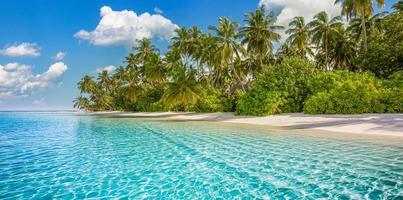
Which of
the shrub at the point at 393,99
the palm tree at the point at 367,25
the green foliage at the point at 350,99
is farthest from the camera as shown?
the palm tree at the point at 367,25

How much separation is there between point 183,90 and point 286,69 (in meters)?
15.6

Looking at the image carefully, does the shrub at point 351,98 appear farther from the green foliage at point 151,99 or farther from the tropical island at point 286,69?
the green foliage at point 151,99

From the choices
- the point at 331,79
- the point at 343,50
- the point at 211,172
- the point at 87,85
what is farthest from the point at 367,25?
the point at 87,85

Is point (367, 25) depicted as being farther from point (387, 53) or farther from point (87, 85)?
point (87, 85)

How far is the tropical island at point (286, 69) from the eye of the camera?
23344mm

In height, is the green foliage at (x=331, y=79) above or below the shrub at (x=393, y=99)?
above

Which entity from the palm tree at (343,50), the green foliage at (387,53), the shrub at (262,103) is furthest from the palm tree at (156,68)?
the green foliage at (387,53)

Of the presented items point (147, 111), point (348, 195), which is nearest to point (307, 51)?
point (147, 111)

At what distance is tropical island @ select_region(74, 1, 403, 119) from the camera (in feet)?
76.6

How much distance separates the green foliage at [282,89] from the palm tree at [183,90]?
11545 millimetres

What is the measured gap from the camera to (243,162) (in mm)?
8852

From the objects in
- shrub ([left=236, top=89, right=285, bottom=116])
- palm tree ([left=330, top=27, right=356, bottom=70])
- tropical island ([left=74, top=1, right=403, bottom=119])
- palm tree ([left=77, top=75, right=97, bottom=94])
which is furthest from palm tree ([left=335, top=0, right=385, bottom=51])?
palm tree ([left=77, top=75, right=97, bottom=94])

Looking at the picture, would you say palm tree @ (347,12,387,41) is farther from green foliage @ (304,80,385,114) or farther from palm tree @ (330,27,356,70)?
green foliage @ (304,80,385,114)

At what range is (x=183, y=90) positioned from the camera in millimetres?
39625
